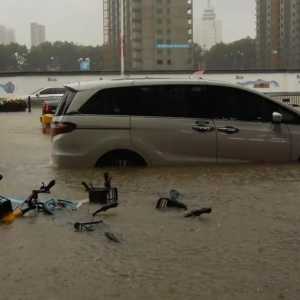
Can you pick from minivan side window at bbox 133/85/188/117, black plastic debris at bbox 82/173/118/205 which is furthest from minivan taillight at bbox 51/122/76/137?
black plastic debris at bbox 82/173/118/205

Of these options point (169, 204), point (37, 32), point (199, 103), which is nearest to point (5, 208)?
point (169, 204)

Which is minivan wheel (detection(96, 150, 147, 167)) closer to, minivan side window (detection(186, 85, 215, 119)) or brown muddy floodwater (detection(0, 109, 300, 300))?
brown muddy floodwater (detection(0, 109, 300, 300))

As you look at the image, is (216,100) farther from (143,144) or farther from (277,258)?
(277,258)

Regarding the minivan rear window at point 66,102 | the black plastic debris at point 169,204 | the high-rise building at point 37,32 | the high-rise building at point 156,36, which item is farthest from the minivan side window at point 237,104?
the high-rise building at point 37,32

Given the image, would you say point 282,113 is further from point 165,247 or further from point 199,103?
point 165,247

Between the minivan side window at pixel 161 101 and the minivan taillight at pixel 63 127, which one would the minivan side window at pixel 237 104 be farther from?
the minivan taillight at pixel 63 127

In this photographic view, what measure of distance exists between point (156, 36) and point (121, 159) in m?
62.5

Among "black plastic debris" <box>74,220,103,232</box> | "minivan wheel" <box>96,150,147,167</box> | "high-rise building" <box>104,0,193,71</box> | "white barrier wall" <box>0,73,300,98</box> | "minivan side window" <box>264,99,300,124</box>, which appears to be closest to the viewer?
"black plastic debris" <box>74,220,103,232</box>

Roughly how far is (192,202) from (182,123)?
102 inches

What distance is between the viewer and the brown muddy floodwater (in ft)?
15.3

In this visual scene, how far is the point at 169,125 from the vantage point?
9.80m

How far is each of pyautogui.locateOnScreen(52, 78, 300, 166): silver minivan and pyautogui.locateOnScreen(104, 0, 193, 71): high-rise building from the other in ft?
176

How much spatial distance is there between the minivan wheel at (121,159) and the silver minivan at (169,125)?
1cm

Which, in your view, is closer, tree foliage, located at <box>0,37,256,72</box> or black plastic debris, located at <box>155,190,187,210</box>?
black plastic debris, located at <box>155,190,187,210</box>
